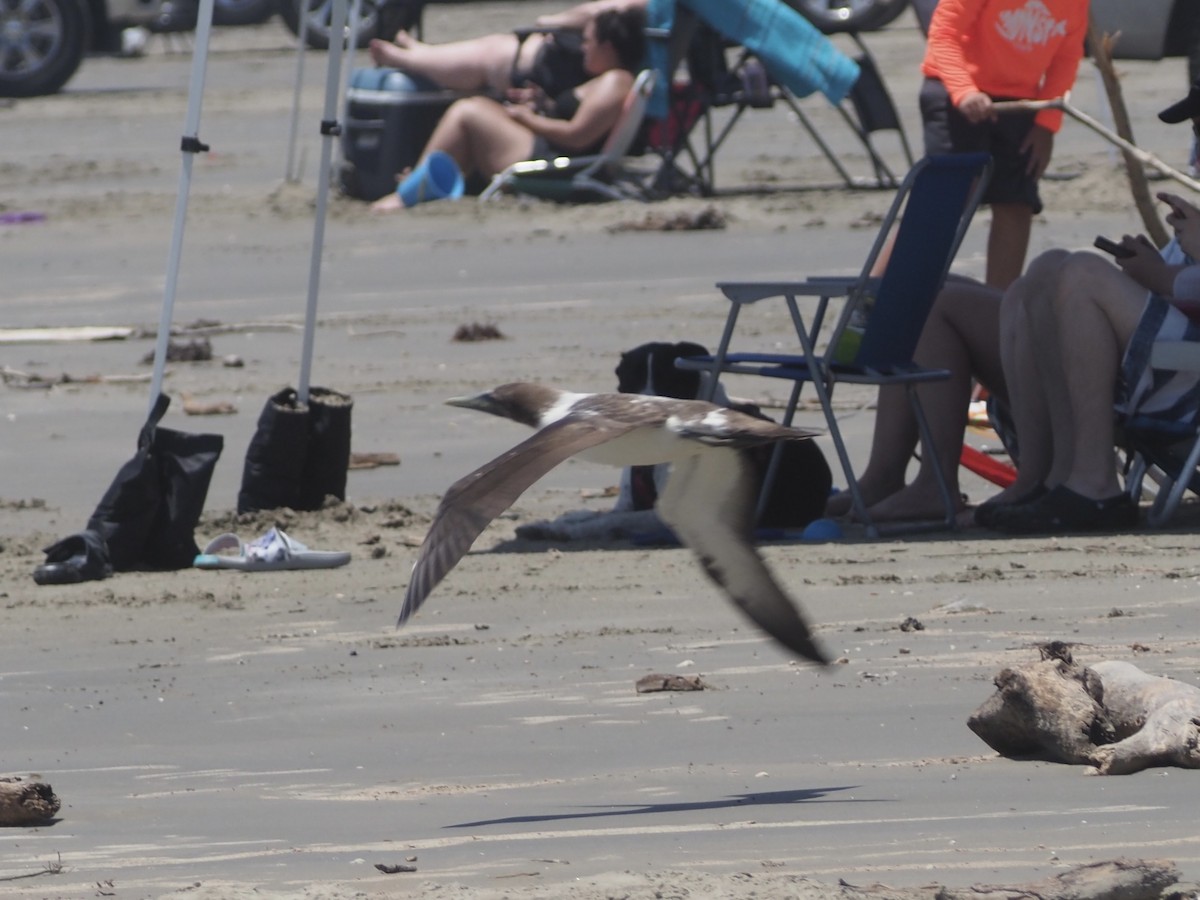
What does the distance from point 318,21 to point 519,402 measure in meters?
17.6

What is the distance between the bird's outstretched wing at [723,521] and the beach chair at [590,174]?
8.84m

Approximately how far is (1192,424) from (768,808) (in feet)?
9.03

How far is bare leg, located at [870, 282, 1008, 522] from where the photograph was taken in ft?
22.1

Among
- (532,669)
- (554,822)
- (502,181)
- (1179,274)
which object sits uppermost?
(1179,274)

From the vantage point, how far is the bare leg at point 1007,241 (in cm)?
808

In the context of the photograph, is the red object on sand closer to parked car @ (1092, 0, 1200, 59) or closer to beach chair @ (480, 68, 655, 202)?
beach chair @ (480, 68, 655, 202)

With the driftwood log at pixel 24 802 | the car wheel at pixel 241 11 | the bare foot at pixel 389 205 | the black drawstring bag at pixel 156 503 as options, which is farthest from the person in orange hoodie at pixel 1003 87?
the car wheel at pixel 241 11

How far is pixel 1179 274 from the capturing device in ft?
20.7

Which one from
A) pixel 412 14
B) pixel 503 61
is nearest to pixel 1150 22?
pixel 503 61

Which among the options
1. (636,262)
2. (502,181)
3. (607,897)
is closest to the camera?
(607,897)

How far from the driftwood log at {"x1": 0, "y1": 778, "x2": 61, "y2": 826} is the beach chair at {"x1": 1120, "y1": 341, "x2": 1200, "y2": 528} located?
3.45 metres

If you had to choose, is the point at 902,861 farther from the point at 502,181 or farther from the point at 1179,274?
the point at 502,181

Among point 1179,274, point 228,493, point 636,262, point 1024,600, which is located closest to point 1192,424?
A: point 1179,274

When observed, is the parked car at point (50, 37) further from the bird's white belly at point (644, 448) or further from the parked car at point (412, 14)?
the bird's white belly at point (644, 448)
